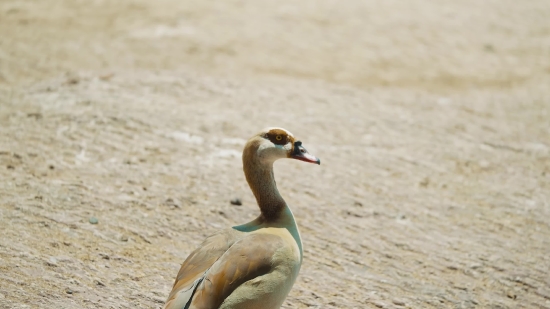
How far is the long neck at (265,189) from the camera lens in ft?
15.2

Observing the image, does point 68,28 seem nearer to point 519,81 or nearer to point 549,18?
point 519,81

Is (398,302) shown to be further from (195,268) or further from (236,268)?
(195,268)

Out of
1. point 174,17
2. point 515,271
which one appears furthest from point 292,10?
point 515,271

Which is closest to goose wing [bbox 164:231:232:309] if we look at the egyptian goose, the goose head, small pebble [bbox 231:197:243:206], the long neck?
the egyptian goose

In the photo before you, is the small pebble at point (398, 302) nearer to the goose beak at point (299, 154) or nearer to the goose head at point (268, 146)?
the goose beak at point (299, 154)

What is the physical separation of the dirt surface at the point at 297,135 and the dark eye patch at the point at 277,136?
3.64ft

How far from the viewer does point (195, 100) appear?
319 inches

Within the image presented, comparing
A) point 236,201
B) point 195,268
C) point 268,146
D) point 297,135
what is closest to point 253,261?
point 195,268

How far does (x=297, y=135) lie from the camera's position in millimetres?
7582

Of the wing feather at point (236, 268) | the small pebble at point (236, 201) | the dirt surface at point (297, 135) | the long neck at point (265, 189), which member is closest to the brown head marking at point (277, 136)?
the long neck at point (265, 189)

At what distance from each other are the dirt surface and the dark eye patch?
111cm

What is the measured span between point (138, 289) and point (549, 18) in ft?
31.4

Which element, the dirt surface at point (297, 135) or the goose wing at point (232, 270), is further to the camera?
the dirt surface at point (297, 135)

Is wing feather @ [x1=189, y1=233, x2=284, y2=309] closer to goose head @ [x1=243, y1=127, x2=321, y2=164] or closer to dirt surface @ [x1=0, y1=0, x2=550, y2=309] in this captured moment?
goose head @ [x1=243, y1=127, x2=321, y2=164]
